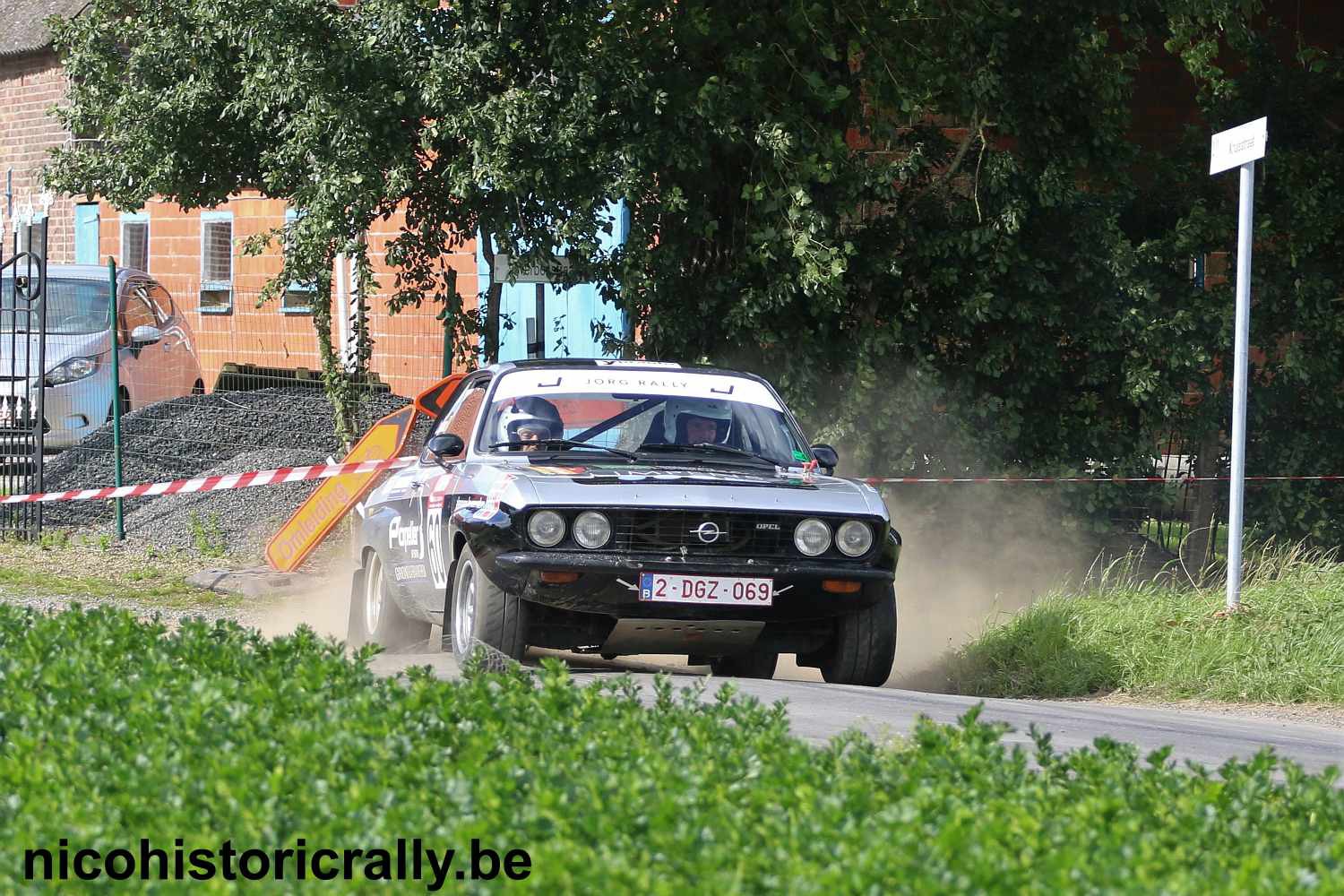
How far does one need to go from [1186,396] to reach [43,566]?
8.98m

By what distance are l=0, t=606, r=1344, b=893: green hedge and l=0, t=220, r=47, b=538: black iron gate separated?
429 inches

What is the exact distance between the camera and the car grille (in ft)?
27.8

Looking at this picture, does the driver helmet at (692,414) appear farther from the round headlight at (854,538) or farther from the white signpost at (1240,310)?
the white signpost at (1240,310)

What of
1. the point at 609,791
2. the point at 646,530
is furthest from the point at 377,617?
the point at 609,791

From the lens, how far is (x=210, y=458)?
1755 centimetres

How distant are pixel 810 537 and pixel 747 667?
1341 mm

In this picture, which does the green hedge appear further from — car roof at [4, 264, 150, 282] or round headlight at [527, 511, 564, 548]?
car roof at [4, 264, 150, 282]

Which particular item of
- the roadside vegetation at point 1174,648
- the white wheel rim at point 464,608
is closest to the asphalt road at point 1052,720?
the white wheel rim at point 464,608

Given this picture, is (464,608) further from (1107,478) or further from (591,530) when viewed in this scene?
(1107,478)

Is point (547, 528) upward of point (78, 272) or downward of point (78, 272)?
downward

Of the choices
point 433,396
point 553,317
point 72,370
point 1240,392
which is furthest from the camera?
point 553,317

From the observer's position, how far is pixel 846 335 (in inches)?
561

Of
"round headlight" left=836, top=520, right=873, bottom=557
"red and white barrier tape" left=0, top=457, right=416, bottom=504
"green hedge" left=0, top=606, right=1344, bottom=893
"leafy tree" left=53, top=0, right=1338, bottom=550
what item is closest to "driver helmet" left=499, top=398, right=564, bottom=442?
"round headlight" left=836, top=520, right=873, bottom=557

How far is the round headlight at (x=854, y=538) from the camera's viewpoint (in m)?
8.69
